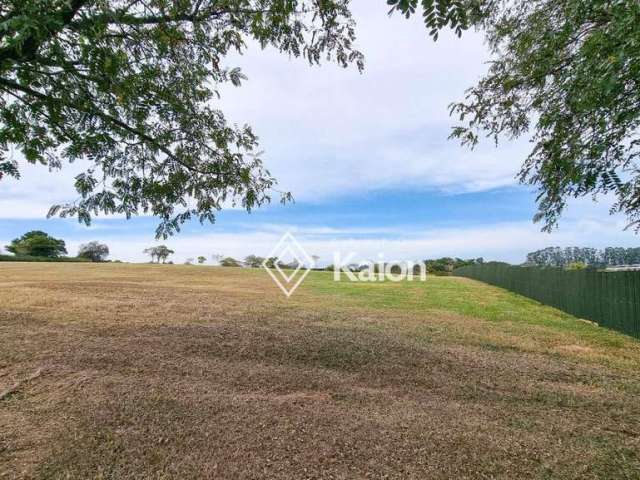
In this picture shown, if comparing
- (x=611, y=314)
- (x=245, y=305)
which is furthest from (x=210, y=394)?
(x=611, y=314)

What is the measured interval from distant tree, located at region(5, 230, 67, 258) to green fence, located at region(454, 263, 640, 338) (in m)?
30.1

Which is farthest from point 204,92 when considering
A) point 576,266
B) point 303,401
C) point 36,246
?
point 36,246

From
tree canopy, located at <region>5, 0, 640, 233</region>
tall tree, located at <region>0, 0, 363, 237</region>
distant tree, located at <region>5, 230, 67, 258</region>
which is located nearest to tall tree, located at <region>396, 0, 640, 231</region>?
tree canopy, located at <region>5, 0, 640, 233</region>

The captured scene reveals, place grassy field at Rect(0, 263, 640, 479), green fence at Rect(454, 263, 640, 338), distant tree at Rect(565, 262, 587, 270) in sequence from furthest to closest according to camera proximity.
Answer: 1. distant tree at Rect(565, 262, 587, 270)
2. green fence at Rect(454, 263, 640, 338)
3. grassy field at Rect(0, 263, 640, 479)

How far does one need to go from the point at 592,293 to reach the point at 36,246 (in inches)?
1254

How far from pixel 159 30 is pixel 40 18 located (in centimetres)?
158

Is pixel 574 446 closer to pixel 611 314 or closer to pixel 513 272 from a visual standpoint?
pixel 611 314

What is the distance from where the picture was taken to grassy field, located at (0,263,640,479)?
2.33 metres

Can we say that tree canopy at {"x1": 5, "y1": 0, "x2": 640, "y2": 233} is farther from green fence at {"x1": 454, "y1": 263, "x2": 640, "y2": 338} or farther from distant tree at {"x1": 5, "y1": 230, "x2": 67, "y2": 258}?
distant tree at {"x1": 5, "y1": 230, "x2": 67, "y2": 258}

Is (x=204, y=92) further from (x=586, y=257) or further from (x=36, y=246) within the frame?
(x=36, y=246)

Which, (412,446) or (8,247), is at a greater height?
(8,247)

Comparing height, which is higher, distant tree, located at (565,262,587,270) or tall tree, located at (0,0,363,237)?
tall tree, located at (0,0,363,237)

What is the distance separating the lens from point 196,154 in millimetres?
4688

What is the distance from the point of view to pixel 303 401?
321cm
